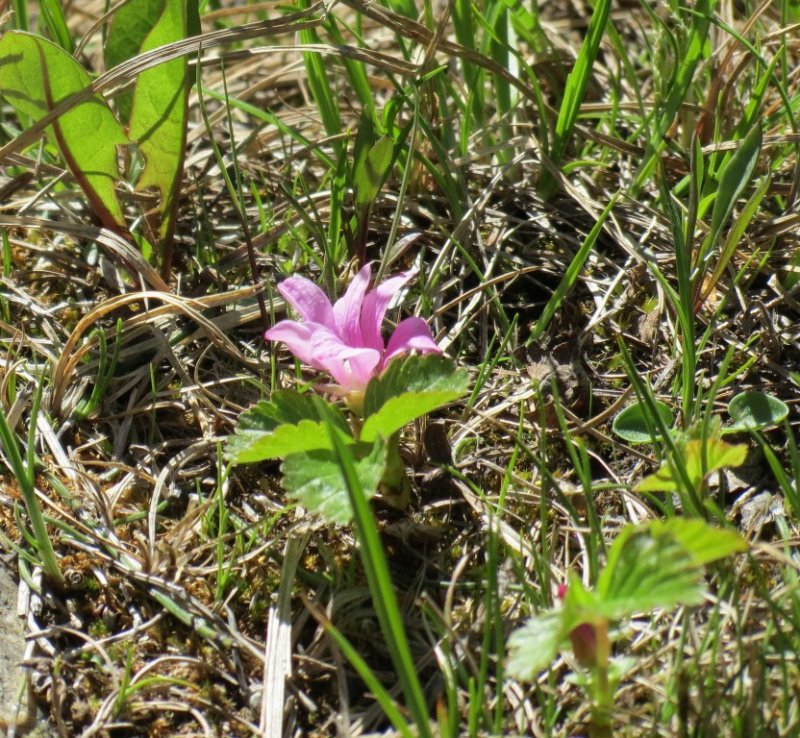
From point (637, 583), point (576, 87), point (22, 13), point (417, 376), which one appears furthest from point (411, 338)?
point (22, 13)

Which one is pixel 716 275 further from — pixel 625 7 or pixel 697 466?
pixel 625 7

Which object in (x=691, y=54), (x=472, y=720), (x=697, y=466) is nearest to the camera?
(x=472, y=720)

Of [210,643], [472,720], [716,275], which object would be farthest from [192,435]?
[716,275]

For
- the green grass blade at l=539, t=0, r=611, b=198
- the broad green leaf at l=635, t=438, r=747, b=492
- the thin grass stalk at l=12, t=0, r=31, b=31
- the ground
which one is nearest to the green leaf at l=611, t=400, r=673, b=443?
the ground

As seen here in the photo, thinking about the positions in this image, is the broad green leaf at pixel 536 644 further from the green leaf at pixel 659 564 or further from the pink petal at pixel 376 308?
the pink petal at pixel 376 308

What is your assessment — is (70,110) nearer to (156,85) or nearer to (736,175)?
(156,85)

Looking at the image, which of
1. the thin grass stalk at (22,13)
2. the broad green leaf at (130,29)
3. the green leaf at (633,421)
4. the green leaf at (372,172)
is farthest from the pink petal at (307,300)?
the thin grass stalk at (22,13)
